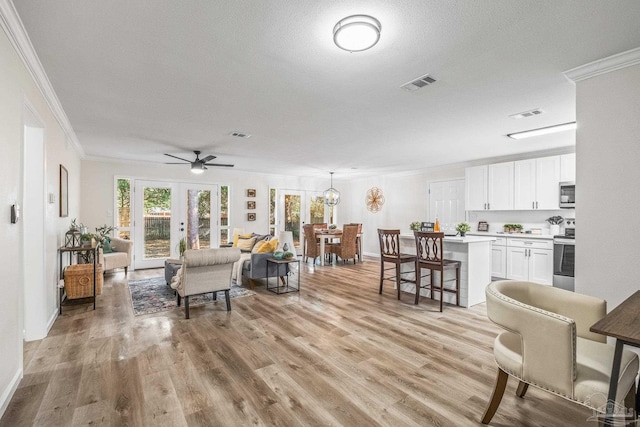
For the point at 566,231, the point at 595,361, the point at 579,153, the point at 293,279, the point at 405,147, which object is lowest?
the point at 293,279

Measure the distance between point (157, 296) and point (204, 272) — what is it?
1428 mm

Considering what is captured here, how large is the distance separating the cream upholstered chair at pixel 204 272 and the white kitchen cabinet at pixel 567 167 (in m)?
5.43

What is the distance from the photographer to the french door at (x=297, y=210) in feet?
30.1

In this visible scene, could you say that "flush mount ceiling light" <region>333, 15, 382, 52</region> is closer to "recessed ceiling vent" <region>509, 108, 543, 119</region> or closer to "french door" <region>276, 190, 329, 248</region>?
"recessed ceiling vent" <region>509, 108, 543, 119</region>

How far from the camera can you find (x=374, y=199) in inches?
370

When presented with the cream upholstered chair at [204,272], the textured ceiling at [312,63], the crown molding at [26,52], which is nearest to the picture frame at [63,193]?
the textured ceiling at [312,63]

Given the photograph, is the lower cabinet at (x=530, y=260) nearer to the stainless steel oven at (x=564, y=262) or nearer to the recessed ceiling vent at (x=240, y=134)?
the stainless steel oven at (x=564, y=262)

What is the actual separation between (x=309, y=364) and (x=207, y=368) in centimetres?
85

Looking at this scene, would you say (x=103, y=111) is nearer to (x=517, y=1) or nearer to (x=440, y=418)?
(x=517, y=1)

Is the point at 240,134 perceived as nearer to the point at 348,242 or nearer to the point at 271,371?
the point at 271,371

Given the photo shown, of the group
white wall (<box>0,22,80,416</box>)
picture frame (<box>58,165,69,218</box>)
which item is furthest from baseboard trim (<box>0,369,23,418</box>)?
picture frame (<box>58,165,69,218</box>)

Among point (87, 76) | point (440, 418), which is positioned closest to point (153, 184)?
point (87, 76)

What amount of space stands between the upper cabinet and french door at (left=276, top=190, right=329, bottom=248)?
461 cm

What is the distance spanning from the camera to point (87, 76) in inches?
106
